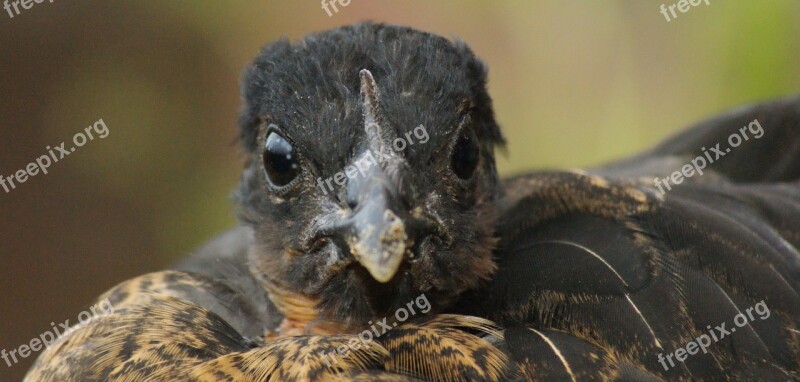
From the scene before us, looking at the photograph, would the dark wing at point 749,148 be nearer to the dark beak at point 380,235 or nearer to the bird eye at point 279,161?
the bird eye at point 279,161

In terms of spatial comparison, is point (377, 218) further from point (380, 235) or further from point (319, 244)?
point (319, 244)

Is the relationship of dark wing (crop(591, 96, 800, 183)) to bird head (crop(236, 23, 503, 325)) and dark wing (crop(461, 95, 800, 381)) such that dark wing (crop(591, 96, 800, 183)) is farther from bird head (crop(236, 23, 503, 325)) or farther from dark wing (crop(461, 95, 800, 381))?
bird head (crop(236, 23, 503, 325))

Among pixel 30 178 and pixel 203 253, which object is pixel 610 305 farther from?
pixel 30 178

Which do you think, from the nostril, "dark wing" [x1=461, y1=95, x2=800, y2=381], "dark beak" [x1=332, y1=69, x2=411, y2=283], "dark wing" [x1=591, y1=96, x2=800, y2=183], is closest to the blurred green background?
"dark wing" [x1=591, y1=96, x2=800, y2=183]

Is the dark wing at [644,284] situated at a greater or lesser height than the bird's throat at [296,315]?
lesser

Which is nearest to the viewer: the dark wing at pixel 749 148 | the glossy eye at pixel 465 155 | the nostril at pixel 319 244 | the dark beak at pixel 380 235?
the dark beak at pixel 380 235

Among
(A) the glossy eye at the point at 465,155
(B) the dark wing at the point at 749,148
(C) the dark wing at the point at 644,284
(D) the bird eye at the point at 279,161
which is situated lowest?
(B) the dark wing at the point at 749,148

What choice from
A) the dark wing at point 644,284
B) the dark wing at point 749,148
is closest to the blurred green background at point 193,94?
the dark wing at point 749,148

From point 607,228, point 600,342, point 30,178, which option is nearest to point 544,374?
point 600,342
